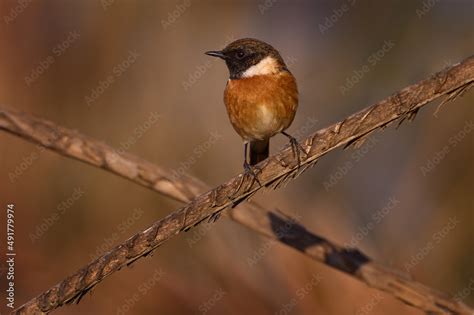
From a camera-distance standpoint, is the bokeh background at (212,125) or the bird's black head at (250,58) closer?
the bird's black head at (250,58)

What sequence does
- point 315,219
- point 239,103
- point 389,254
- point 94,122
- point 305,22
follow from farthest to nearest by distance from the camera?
point 305,22
point 94,122
point 389,254
point 315,219
point 239,103

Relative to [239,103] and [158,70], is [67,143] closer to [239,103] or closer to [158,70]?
[239,103]

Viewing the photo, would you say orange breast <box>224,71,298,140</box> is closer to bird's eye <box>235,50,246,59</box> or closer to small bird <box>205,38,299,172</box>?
small bird <box>205,38,299,172</box>

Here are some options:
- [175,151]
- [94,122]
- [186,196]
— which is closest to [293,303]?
[186,196]

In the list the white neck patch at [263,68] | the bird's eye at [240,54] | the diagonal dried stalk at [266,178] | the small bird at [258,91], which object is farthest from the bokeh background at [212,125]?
the diagonal dried stalk at [266,178]

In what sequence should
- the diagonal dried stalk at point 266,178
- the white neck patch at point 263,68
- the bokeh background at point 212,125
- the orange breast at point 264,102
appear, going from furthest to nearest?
the bokeh background at point 212,125
the white neck patch at point 263,68
the orange breast at point 264,102
the diagonal dried stalk at point 266,178

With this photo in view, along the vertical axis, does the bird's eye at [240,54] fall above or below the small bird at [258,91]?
above

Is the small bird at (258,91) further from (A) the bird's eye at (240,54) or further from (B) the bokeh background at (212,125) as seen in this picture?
(B) the bokeh background at (212,125)

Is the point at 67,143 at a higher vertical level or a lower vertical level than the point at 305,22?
lower
